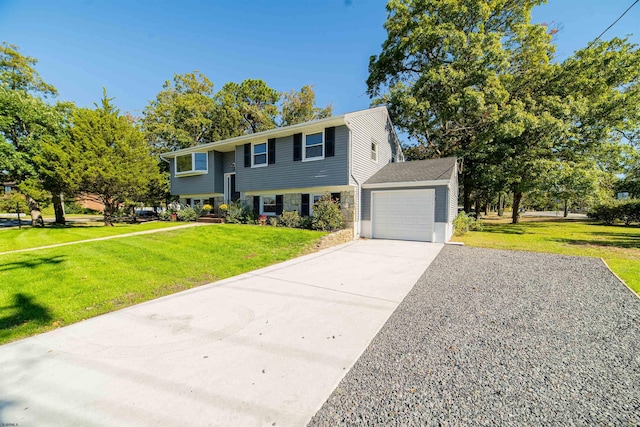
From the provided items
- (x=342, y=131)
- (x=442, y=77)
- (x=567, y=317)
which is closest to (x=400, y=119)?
(x=442, y=77)

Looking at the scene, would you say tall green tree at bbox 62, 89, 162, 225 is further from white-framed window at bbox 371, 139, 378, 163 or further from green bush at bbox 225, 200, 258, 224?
white-framed window at bbox 371, 139, 378, 163

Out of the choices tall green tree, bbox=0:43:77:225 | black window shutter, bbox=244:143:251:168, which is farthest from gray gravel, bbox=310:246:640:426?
tall green tree, bbox=0:43:77:225

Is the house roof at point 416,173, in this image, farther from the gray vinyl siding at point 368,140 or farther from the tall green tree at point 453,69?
the tall green tree at point 453,69

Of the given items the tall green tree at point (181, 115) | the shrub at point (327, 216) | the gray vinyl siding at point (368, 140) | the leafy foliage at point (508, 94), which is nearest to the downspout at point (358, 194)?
the gray vinyl siding at point (368, 140)

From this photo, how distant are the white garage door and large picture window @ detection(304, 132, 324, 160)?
3.36 metres

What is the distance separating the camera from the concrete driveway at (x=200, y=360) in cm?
201

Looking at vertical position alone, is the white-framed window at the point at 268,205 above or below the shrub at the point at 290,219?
above

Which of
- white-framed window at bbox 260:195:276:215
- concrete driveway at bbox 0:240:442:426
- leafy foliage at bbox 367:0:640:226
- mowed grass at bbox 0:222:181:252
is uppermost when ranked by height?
leafy foliage at bbox 367:0:640:226

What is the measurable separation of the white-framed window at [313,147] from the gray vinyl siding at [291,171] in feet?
1.04

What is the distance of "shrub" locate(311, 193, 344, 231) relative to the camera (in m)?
11.4

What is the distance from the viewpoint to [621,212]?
62.3ft

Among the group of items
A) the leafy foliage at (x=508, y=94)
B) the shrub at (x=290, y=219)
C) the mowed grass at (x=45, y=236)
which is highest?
the leafy foliage at (x=508, y=94)

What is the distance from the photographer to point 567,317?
12.2 feet

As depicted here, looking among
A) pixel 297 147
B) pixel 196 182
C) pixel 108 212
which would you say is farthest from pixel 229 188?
pixel 108 212
